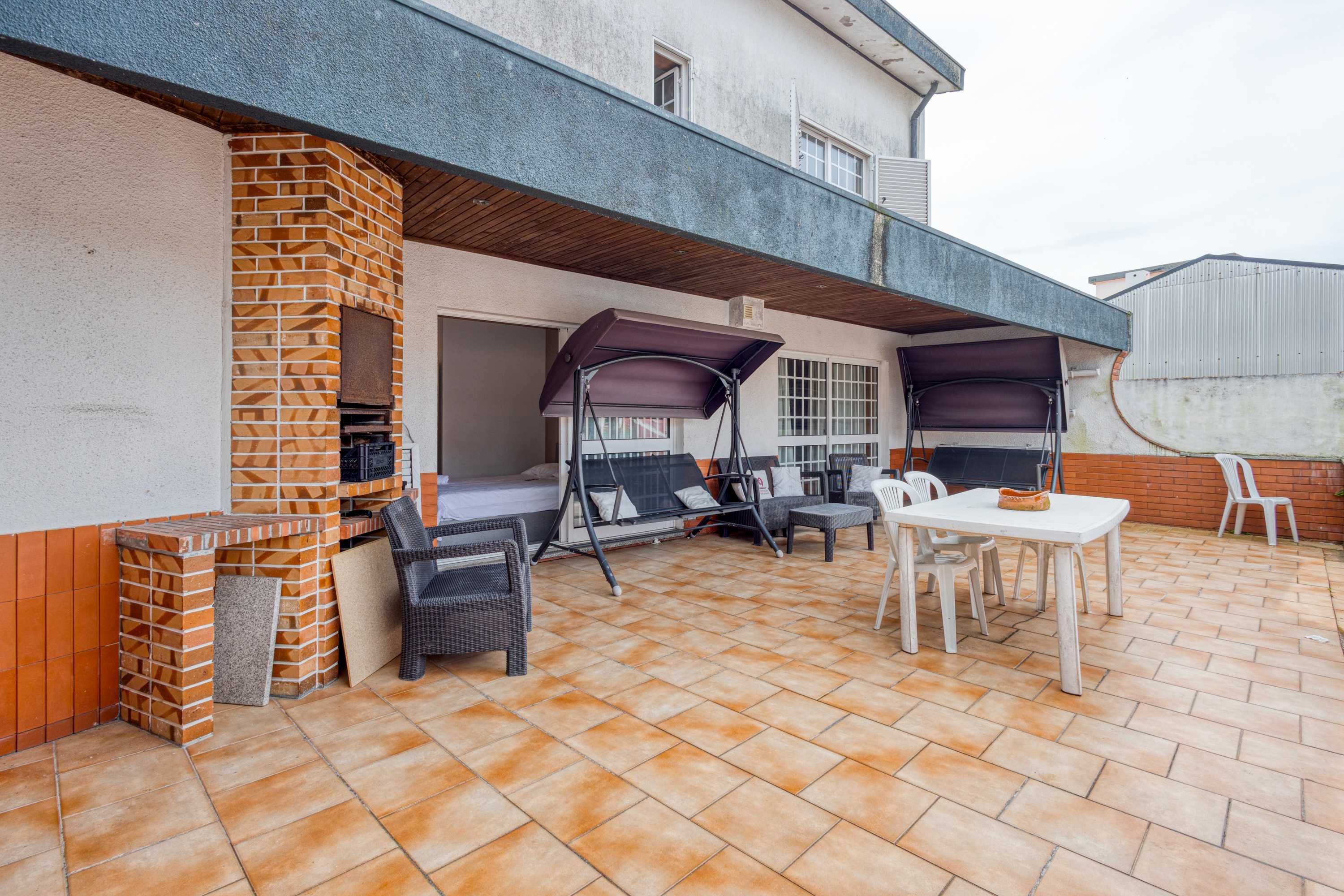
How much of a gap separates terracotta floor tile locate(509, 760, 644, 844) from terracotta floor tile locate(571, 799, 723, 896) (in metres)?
0.04

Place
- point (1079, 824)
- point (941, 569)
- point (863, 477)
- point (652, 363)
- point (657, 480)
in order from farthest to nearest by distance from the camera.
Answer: point (863, 477), point (657, 480), point (652, 363), point (941, 569), point (1079, 824)

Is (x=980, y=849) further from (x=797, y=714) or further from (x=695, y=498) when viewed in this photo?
(x=695, y=498)

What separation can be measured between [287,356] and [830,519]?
169 inches

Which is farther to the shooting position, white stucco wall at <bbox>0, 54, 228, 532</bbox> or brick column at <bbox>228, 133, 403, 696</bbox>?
brick column at <bbox>228, 133, 403, 696</bbox>

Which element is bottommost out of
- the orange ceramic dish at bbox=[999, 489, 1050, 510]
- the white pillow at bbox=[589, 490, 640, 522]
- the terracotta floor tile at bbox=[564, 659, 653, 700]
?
the terracotta floor tile at bbox=[564, 659, 653, 700]

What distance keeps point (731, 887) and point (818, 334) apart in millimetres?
7045

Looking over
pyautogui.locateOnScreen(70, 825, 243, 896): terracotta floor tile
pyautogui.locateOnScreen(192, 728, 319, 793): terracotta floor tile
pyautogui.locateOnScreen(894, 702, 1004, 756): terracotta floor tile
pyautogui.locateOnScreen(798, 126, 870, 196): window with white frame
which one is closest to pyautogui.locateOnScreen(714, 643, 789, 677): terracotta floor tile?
pyautogui.locateOnScreen(894, 702, 1004, 756): terracotta floor tile

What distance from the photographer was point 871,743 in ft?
7.91

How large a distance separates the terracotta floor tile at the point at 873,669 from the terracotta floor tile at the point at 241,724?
251cm

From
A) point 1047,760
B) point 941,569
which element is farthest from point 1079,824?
point 941,569

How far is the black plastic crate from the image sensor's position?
3.07m

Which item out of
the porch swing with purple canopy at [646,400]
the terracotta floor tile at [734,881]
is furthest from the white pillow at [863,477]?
the terracotta floor tile at [734,881]

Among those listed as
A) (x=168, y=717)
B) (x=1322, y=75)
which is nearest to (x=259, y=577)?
(x=168, y=717)

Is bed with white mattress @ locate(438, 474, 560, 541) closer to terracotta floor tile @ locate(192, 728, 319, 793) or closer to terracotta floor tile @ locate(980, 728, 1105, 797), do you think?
terracotta floor tile @ locate(192, 728, 319, 793)
